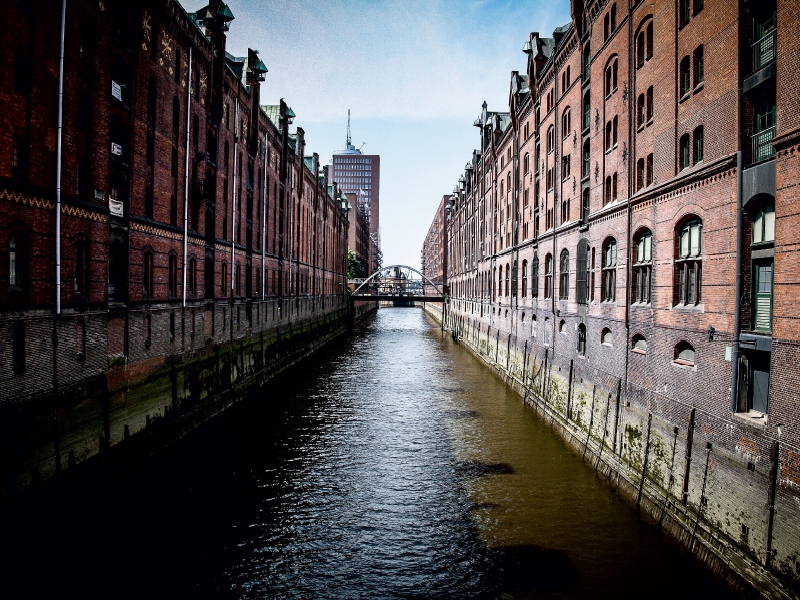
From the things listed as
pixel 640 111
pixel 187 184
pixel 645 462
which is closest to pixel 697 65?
pixel 640 111

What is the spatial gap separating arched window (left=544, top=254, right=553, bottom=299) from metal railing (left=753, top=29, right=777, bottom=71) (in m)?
14.0

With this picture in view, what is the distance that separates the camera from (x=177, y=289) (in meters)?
20.0

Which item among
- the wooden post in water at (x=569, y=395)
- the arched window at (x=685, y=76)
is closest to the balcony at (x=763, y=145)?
the arched window at (x=685, y=76)

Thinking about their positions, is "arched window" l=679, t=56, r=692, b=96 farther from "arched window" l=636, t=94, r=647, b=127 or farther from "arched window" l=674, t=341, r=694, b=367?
"arched window" l=674, t=341, r=694, b=367

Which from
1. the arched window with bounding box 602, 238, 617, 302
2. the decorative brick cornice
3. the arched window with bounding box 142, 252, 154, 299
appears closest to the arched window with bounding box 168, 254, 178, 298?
the arched window with bounding box 142, 252, 154, 299

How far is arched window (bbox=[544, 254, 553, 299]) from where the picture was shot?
2337 centimetres

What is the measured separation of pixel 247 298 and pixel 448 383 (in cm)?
1150

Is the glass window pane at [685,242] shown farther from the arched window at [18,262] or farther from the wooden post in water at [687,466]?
the arched window at [18,262]

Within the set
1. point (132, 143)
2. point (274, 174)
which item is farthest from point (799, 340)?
point (274, 174)

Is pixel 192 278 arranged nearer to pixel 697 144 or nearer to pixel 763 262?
pixel 697 144

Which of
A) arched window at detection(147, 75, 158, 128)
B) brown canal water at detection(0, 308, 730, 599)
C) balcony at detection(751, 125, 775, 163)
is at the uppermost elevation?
arched window at detection(147, 75, 158, 128)

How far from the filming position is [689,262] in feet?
37.8

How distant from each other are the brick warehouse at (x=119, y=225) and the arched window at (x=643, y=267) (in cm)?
1363

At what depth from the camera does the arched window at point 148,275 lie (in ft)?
57.7
